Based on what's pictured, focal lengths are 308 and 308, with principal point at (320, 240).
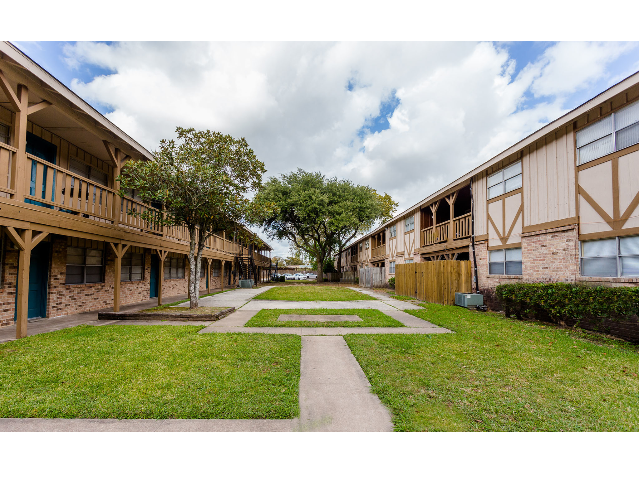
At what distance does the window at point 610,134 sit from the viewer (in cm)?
109

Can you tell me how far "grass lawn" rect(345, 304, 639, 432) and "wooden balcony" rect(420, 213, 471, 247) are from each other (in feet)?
25.4

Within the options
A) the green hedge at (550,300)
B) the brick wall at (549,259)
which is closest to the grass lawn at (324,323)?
the green hedge at (550,300)

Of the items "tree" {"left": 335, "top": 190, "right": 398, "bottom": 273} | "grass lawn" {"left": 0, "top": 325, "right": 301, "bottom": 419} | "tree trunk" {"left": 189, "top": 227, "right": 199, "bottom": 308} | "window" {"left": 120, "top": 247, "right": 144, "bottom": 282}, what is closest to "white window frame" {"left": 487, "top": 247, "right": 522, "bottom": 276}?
"grass lawn" {"left": 0, "top": 325, "right": 301, "bottom": 419}

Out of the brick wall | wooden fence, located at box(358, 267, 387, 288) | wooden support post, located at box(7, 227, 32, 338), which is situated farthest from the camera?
wooden fence, located at box(358, 267, 387, 288)

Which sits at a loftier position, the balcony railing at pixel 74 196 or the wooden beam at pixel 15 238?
the balcony railing at pixel 74 196

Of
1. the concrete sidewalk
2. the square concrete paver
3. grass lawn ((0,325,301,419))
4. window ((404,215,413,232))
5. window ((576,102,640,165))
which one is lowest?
the square concrete paver

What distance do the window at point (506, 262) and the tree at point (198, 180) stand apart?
8339mm

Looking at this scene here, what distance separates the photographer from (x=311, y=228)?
109 ft

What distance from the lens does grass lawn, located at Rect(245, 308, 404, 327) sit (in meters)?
7.84

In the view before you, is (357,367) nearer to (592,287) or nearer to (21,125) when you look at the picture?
(592,287)

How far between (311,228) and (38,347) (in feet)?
92.6

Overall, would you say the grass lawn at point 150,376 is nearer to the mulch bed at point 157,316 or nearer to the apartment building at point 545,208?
the mulch bed at point 157,316

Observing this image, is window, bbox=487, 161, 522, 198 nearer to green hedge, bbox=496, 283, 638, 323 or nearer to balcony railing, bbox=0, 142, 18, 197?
green hedge, bbox=496, 283, 638, 323
